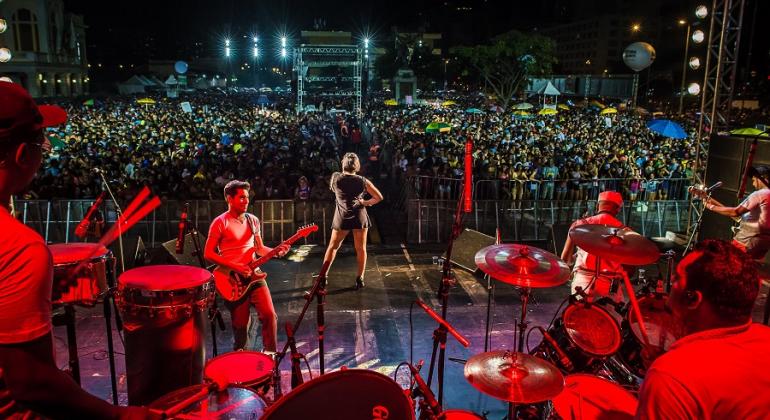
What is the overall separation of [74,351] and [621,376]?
411 cm

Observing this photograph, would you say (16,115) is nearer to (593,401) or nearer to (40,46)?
(593,401)

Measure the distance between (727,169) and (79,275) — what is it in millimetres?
10453

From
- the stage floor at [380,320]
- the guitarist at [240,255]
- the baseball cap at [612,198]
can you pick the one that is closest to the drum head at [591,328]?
the stage floor at [380,320]

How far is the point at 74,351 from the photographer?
3.33 metres

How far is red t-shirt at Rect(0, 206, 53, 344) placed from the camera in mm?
1517

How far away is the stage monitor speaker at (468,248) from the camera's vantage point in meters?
7.93

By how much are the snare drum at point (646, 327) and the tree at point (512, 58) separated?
3921 centimetres

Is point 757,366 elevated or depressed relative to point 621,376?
elevated

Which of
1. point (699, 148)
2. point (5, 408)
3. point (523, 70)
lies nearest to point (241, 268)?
point (5, 408)

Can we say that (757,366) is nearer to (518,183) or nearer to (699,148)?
(699,148)

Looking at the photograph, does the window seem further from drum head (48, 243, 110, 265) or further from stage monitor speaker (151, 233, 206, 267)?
drum head (48, 243, 110, 265)

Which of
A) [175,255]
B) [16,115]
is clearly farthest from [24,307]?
[175,255]

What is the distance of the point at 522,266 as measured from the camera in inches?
146

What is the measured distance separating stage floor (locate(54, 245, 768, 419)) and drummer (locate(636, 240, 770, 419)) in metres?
2.48
